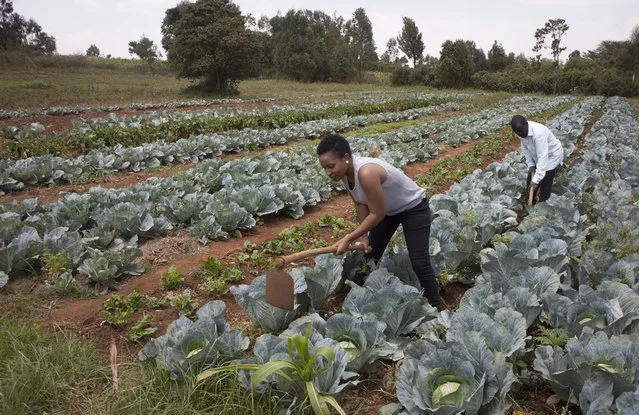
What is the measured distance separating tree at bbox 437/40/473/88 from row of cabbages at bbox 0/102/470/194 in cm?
3592

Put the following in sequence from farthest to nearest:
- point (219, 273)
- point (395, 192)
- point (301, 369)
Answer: point (219, 273), point (395, 192), point (301, 369)

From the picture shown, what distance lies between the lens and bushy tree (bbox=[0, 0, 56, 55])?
40547 millimetres

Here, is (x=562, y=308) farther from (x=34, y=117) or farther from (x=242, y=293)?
(x=34, y=117)

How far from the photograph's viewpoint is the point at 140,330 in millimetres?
3289

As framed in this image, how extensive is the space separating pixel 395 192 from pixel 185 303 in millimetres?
2006

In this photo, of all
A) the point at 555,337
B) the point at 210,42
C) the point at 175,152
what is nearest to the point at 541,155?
the point at 555,337

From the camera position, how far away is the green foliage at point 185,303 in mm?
3600

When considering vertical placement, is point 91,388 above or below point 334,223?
below

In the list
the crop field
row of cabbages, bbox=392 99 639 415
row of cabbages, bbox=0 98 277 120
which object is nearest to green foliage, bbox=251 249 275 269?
the crop field

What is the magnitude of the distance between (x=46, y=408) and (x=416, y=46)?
→ 242ft

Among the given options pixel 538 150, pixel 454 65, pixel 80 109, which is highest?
pixel 454 65

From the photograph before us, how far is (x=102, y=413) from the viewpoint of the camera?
234 cm

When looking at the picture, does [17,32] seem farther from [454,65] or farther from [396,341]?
[396,341]

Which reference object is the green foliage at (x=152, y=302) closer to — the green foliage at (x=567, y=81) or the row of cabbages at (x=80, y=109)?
the row of cabbages at (x=80, y=109)
